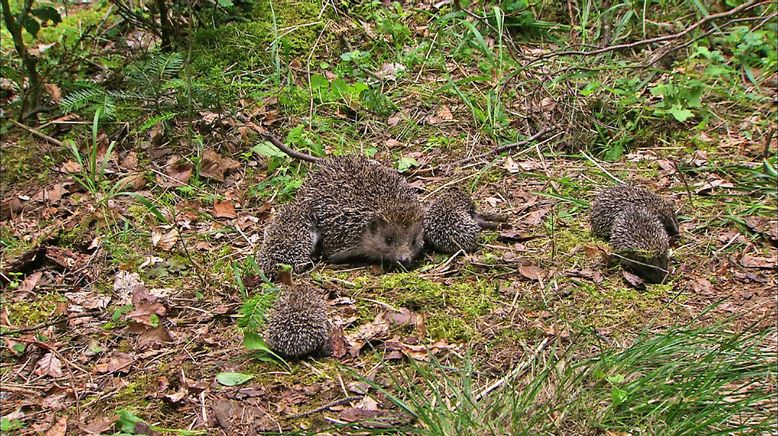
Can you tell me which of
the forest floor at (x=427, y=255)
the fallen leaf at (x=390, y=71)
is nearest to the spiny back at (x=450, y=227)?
the forest floor at (x=427, y=255)

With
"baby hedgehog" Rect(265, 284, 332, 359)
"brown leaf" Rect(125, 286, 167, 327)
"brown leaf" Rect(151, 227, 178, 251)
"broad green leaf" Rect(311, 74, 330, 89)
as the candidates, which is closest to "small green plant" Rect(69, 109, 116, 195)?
"brown leaf" Rect(151, 227, 178, 251)

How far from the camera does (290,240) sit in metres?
4.83

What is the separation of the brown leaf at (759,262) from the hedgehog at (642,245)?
1.65ft

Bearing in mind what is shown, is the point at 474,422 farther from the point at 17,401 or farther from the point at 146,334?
the point at 17,401

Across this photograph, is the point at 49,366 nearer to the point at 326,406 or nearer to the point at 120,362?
the point at 120,362

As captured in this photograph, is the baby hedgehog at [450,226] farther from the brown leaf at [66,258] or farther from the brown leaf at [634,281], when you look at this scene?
the brown leaf at [66,258]

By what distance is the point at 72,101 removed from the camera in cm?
602

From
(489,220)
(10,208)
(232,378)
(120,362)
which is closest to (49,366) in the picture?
(120,362)

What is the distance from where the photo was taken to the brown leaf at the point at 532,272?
4580 mm

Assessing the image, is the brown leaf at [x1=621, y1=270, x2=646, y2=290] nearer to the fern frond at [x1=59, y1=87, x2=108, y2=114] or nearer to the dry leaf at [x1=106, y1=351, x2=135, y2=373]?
the dry leaf at [x1=106, y1=351, x2=135, y2=373]

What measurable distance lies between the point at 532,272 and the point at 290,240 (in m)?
1.63

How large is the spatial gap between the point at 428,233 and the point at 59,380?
8.19 feet

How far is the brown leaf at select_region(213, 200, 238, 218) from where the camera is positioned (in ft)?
18.4

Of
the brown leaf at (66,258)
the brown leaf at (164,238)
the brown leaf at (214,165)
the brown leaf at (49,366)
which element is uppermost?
the brown leaf at (214,165)
